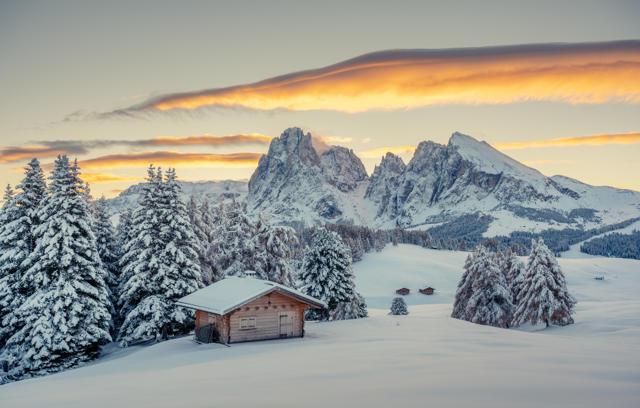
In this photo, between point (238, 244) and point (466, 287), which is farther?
point (466, 287)

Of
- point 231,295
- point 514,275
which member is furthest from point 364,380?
point 514,275

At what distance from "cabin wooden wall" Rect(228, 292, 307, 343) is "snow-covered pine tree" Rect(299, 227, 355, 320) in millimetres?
11029

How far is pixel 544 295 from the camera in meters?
39.3

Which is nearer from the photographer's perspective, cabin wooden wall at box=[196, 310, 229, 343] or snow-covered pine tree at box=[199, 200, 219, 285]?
cabin wooden wall at box=[196, 310, 229, 343]

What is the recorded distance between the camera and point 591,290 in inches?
3912

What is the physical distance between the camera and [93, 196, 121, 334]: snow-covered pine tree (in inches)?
1275

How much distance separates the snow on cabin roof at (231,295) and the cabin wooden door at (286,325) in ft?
4.46

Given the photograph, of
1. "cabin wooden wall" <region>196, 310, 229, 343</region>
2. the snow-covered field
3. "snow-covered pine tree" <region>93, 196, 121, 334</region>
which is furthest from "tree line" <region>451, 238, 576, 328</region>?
"snow-covered pine tree" <region>93, 196, 121, 334</region>

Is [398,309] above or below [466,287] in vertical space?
below

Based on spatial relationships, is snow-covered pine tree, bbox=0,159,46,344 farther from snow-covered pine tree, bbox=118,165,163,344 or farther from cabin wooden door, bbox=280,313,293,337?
cabin wooden door, bbox=280,313,293,337

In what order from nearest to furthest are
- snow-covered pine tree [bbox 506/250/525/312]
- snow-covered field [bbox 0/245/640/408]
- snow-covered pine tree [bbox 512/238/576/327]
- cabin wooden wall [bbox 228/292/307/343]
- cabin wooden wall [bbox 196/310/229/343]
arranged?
1. snow-covered field [bbox 0/245/640/408]
2. cabin wooden wall [bbox 196/310/229/343]
3. cabin wooden wall [bbox 228/292/307/343]
4. snow-covered pine tree [bbox 512/238/576/327]
5. snow-covered pine tree [bbox 506/250/525/312]

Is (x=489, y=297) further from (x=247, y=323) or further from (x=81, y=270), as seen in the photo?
(x=81, y=270)

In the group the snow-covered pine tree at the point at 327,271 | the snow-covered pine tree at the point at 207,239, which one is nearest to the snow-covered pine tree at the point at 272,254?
the snow-covered pine tree at the point at 327,271

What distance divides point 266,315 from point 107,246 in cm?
1549
